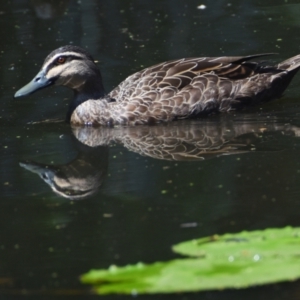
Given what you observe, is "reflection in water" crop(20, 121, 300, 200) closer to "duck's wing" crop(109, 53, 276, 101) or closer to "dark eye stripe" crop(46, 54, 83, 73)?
"duck's wing" crop(109, 53, 276, 101)

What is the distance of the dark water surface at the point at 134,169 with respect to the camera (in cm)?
723

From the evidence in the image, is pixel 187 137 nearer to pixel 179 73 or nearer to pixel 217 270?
pixel 179 73

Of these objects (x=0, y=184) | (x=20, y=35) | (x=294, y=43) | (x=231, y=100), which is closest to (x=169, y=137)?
(x=231, y=100)

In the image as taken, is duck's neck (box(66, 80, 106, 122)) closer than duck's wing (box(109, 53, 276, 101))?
No

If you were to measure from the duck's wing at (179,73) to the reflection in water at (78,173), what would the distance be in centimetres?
164

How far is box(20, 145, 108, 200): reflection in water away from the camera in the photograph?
895 cm

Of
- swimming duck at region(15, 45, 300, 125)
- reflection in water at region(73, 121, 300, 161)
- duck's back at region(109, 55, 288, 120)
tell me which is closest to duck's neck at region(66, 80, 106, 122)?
swimming duck at region(15, 45, 300, 125)

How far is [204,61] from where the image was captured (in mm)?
12086

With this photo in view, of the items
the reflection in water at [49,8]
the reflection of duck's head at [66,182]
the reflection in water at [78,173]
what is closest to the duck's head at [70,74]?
the reflection in water at [78,173]

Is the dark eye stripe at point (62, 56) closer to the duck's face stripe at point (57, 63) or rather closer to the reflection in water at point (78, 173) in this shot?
the duck's face stripe at point (57, 63)

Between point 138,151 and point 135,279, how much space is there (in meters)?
4.29

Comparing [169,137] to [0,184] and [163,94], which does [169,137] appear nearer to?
[163,94]

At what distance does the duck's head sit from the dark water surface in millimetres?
418

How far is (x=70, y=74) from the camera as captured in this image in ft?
39.2
